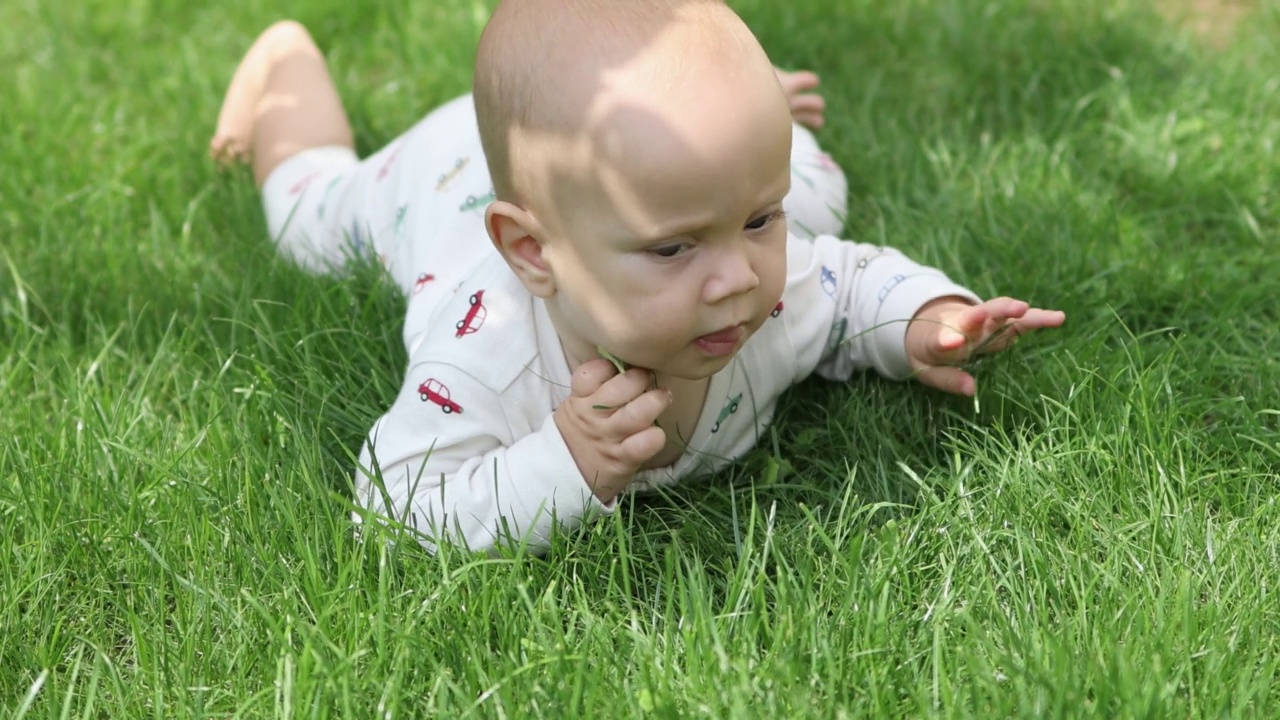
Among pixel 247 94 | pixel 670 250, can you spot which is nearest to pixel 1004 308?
pixel 670 250

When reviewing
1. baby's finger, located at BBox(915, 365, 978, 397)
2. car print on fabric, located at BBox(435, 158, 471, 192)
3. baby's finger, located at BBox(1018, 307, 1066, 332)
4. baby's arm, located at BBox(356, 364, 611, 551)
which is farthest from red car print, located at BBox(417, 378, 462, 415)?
baby's finger, located at BBox(1018, 307, 1066, 332)

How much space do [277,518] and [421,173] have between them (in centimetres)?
103

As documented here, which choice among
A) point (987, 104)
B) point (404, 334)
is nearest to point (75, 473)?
point (404, 334)

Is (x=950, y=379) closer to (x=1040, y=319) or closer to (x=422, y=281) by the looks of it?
(x=1040, y=319)

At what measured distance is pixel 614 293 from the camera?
200 cm

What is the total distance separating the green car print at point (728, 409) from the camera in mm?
2385

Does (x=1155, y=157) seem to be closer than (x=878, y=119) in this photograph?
Yes

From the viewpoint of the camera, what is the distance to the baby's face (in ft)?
6.11

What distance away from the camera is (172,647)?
2.09 m

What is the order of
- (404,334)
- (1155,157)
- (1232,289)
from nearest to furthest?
(404,334), (1232,289), (1155,157)

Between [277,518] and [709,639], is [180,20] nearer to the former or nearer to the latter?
[277,518]

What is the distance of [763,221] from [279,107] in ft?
6.35

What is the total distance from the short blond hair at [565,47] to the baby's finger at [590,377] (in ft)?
0.99

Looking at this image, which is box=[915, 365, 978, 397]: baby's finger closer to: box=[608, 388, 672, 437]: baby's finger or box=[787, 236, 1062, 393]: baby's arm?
box=[787, 236, 1062, 393]: baby's arm
